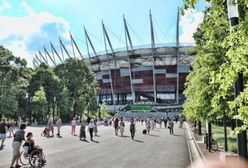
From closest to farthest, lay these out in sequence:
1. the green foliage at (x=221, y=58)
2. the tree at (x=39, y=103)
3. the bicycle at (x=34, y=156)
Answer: the green foliage at (x=221, y=58)
the bicycle at (x=34, y=156)
the tree at (x=39, y=103)

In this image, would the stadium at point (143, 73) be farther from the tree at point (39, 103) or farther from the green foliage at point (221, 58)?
the green foliage at point (221, 58)

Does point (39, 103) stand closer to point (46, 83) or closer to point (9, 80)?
point (46, 83)

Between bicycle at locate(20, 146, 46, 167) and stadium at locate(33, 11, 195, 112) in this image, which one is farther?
stadium at locate(33, 11, 195, 112)

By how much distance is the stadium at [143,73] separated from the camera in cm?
10238

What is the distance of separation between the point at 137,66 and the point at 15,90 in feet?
191

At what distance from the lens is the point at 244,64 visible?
6.48 metres

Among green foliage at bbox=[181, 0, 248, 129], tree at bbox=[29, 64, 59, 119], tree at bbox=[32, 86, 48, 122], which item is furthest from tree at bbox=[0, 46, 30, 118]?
green foliage at bbox=[181, 0, 248, 129]

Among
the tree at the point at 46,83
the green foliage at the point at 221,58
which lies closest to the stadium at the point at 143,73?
the tree at the point at 46,83

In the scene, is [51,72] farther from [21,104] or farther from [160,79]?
[160,79]

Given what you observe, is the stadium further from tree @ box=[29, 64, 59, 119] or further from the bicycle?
the bicycle

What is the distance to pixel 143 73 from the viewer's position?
11200cm

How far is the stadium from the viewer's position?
336ft

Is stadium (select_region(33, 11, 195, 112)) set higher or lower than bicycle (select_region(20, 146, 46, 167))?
higher

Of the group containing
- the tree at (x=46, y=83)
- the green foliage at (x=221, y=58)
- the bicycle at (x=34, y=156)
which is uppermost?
the tree at (x=46, y=83)
